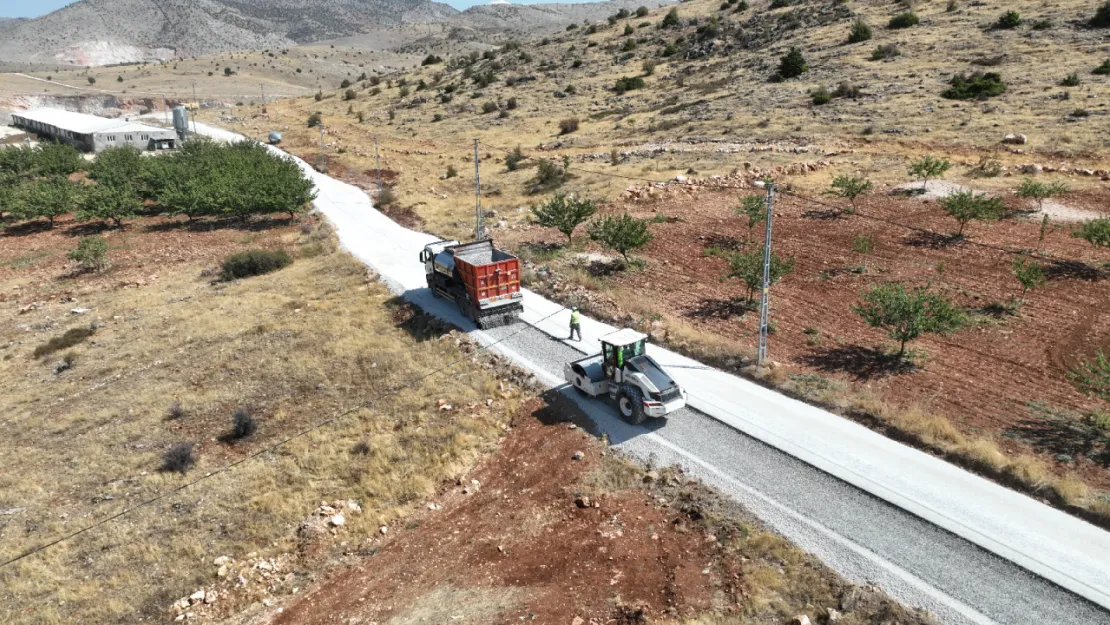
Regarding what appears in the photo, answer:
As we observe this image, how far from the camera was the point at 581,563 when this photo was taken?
13.3m

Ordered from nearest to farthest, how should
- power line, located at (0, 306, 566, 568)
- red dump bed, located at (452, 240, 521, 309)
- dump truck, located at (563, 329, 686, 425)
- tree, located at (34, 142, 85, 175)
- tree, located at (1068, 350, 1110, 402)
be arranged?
power line, located at (0, 306, 566, 568), tree, located at (1068, 350, 1110, 402), dump truck, located at (563, 329, 686, 425), red dump bed, located at (452, 240, 521, 309), tree, located at (34, 142, 85, 175)

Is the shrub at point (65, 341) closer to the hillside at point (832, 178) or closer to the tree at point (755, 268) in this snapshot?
the hillside at point (832, 178)

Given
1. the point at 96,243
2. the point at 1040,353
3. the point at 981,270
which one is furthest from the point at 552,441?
the point at 96,243

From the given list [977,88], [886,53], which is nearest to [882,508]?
[977,88]

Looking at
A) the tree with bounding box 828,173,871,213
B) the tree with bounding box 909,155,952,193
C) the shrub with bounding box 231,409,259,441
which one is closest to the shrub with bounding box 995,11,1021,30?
the tree with bounding box 909,155,952,193

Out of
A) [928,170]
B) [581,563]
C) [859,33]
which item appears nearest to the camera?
[581,563]

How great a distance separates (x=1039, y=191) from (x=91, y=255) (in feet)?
174

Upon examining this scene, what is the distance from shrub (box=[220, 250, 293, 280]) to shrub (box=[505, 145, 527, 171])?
22.7 meters

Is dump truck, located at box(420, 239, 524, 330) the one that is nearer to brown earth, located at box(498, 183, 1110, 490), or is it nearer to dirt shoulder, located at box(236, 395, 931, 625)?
brown earth, located at box(498, 183, 1110, 490)

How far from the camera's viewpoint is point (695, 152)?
49812 mm

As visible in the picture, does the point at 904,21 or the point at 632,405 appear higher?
the point at 904,21

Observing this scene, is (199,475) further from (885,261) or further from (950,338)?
(885,261)

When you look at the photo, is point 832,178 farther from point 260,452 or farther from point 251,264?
point 260,452

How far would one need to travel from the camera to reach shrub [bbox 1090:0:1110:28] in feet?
184
